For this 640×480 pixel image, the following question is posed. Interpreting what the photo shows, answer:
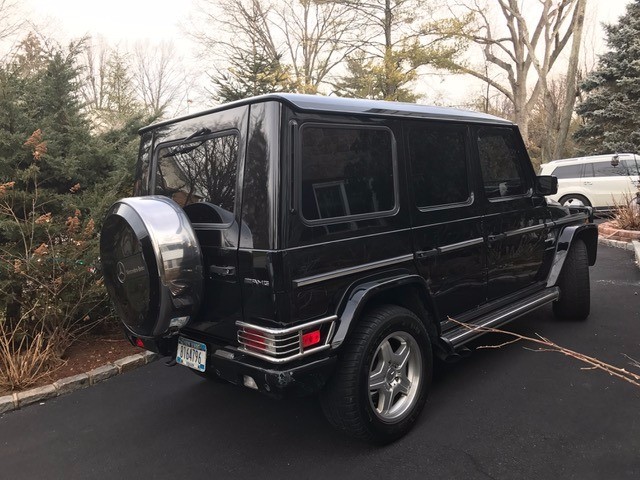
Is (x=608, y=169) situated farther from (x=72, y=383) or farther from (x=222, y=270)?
(x=72, y=383)

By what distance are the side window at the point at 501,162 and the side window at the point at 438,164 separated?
11.1 inches

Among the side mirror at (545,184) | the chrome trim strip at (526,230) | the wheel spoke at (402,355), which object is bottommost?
the wheel spoke at (402,355)

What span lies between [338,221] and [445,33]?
1668 cm

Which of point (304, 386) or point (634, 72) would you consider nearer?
point (304, 386)

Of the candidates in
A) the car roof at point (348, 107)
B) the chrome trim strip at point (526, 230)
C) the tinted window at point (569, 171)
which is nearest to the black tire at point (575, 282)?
the chrome trim strip at point (526, 230)

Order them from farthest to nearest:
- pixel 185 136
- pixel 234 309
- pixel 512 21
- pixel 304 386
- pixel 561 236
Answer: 1. pixel 512 21
2. pixel 561 236
3. pixel 185 136
4. pixel 234 309
5. pixel 304 386

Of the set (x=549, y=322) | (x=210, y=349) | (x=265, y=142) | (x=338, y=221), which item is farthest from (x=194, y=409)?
(x=549, y=322)

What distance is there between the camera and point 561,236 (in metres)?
4.27

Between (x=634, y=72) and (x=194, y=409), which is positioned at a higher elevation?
→ (x=634, y=72)

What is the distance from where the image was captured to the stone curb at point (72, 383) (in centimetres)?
336

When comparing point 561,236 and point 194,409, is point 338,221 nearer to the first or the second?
point 194,409

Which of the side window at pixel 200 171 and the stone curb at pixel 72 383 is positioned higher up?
the side window at pixel 200 171

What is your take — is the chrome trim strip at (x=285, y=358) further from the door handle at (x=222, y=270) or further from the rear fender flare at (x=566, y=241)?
the rear fender flare at (x=566, y=241)

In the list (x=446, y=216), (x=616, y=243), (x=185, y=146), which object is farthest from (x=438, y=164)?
(x=616, y=243)
